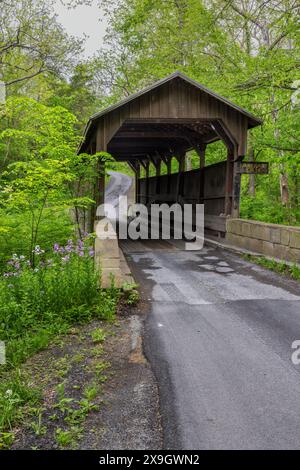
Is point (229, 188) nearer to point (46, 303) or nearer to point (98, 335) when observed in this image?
point (46, 303)

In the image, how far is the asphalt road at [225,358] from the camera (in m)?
2.71

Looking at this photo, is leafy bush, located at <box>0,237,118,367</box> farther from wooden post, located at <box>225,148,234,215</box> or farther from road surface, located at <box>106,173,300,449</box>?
wooden post, located at <box>225,148,234,215</box>

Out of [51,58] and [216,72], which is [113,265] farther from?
[51,58]

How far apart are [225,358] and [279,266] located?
4.63m

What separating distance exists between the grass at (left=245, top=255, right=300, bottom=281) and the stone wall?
0.80 feet

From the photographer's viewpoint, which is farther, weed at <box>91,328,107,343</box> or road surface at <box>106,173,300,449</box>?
weed at <box>91,328,107,343</box>

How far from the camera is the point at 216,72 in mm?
15586

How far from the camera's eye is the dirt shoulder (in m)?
2.64

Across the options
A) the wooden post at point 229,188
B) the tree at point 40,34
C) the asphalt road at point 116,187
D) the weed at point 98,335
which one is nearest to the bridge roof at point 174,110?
the wooden post at point 229,188

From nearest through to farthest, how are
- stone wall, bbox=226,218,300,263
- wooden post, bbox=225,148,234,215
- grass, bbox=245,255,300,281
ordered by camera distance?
grass, bbox=245,255,300,281 → stone wall, bbox=226,218,300,263 → wooden post, bbox=225,148,234,215

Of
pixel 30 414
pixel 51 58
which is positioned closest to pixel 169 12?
pixel 51 58

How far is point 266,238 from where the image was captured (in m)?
9.12

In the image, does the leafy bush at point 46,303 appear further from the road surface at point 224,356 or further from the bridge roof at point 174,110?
the bridge roof at point 174,110

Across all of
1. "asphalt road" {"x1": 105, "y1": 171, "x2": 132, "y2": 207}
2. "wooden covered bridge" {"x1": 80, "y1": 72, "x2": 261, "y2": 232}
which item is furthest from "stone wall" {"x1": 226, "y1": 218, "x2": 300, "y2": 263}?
"asphalt road" {"x1": 105, "y1": 171, "x2": 132, "y2": 207}
